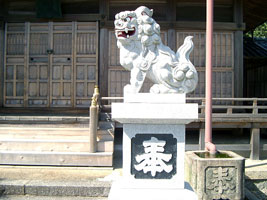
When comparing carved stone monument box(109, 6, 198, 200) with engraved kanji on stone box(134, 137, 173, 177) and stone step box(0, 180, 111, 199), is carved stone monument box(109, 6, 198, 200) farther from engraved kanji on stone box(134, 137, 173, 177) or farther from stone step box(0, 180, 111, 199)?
stone step box(0, 180, 111, 199)

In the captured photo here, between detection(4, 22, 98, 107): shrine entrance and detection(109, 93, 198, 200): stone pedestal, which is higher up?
detection(4, 22, 98, 107): shrine entrance

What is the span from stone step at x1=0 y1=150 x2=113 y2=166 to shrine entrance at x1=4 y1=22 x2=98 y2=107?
3173 millimetres

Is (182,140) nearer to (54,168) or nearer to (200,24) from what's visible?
(54,168)

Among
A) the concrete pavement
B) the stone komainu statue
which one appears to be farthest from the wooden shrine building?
the stone komainu statue

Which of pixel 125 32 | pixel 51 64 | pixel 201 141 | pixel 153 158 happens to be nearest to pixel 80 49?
pixel 51 64

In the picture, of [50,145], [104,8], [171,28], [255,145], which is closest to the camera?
[50,145]

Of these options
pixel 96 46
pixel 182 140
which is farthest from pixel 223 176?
pixel 96 46

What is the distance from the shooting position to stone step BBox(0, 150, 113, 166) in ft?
20.0

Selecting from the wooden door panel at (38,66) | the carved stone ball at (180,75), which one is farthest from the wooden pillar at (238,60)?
the wooden door panel at (38,66)

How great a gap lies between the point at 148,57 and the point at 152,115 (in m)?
0.87

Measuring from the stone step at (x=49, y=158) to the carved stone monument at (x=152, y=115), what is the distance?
285 cm

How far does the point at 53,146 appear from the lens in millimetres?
6375

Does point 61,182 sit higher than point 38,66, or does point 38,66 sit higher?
point 38,66

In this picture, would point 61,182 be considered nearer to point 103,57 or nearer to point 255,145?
point 103,57
